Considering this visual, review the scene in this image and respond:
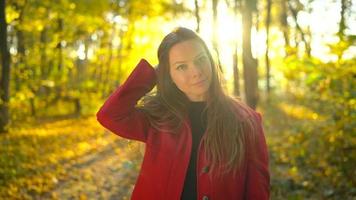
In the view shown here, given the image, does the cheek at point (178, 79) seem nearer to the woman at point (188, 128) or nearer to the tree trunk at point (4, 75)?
the woman at point (188, 128)

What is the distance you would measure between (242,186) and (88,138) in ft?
36.7

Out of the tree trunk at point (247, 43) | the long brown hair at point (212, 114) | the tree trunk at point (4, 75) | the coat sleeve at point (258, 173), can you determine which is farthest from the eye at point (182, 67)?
the tree trunk at point (4, 75)

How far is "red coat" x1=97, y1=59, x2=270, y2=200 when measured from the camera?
94.3 inches

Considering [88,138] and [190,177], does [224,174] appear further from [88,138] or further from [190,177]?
[88,138]

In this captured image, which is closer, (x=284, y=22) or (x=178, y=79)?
(x=178, y=79)

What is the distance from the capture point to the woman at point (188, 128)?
2410 mm

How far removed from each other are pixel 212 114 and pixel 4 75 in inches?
394

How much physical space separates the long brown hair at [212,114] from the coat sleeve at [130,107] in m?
0.06

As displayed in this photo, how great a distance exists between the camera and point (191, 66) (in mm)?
2482

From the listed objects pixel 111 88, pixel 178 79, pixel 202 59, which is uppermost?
pixel 202 59

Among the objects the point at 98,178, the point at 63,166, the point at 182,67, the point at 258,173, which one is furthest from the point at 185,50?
the point at 63,166

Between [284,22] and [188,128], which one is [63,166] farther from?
[284,22]

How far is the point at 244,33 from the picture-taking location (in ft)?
36.5

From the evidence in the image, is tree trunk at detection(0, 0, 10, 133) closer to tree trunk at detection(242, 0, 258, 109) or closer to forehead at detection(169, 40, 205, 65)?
tree trunk at detection(242, 0, 258, 109)
